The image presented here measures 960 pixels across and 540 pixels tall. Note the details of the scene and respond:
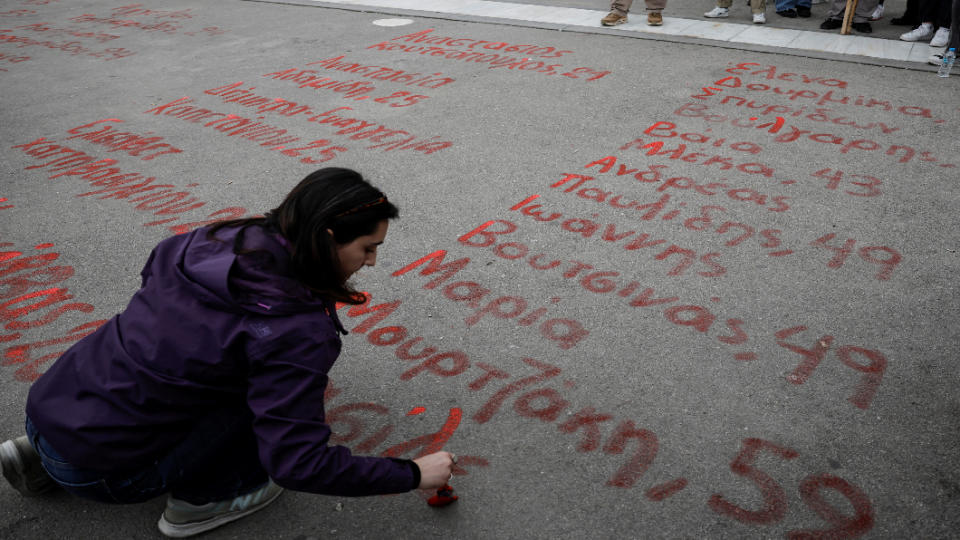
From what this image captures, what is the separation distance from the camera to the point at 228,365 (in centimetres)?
176

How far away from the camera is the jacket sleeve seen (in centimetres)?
170

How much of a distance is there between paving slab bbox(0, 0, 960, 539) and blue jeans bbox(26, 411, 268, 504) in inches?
10.0

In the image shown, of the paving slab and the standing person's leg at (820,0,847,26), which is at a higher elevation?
the standing person's leg at (820,0,847,26)

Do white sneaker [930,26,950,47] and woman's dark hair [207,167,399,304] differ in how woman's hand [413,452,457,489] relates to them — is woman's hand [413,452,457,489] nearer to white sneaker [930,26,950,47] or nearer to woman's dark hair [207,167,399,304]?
woman's dark hair [207,167,399,304]

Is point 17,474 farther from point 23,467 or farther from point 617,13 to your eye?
point 617,13

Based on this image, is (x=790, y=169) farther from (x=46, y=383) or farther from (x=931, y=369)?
(x=46, y=383)

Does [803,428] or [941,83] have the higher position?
[941,83]

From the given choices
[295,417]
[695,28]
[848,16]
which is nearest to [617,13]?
[695,28]

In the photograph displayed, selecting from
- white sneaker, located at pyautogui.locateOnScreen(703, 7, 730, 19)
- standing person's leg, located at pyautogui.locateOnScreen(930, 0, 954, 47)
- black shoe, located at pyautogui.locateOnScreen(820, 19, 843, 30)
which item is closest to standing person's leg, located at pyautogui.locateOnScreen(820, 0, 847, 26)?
black shoe, located at pyautogui.locateOnScreen(820, 19, 843, 30)

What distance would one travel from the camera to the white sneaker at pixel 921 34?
7207 mm

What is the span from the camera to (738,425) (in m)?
2.54

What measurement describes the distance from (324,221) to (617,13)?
729 centimetres

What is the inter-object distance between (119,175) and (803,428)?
14.5 feet

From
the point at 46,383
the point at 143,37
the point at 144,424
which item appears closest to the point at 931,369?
the point at 144,424
